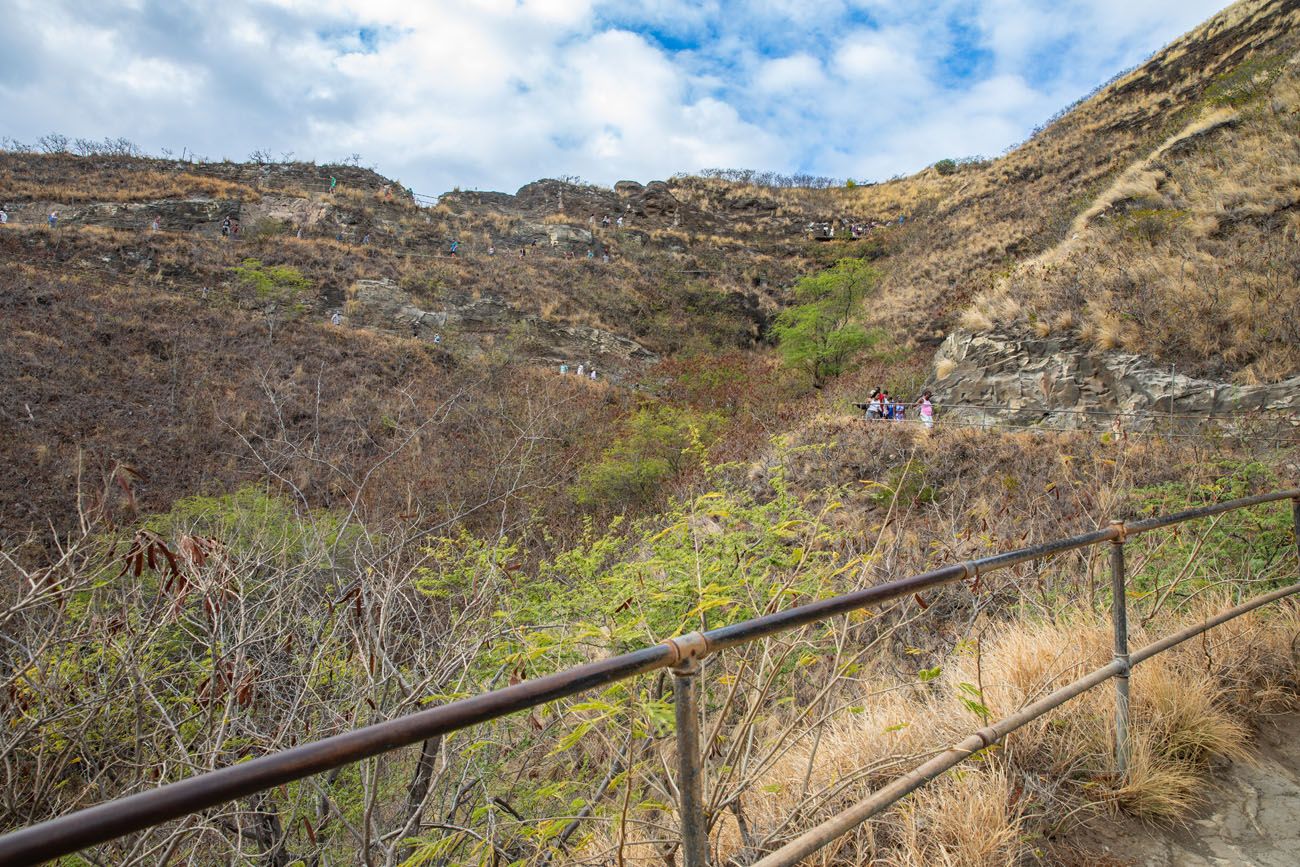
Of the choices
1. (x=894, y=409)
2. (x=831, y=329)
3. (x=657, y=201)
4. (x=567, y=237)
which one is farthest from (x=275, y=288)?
(x=657, y=201)

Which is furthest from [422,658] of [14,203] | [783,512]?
[14,203]

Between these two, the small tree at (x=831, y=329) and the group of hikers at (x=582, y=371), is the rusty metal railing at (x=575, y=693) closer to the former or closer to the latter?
the small tree at (x=831, y=329)

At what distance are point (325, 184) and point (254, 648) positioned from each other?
1547 inches

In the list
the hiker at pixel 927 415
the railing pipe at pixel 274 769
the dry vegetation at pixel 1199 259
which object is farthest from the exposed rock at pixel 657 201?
the railing pipe at pixel 274 769

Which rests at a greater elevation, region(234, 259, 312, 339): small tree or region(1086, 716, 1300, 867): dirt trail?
region(234, 259, 312, 339): small tree

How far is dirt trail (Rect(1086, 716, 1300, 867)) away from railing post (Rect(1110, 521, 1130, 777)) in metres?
0.25

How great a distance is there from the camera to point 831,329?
74.3 ft

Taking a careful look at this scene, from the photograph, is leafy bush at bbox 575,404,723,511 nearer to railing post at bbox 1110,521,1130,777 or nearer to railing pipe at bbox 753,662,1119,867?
railing post at bbox 1110,521,1130,777

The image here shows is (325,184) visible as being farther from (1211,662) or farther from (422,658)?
(1211,662)

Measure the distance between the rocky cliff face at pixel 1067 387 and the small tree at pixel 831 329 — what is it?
17.4ft

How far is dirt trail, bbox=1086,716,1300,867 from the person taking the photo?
219cm

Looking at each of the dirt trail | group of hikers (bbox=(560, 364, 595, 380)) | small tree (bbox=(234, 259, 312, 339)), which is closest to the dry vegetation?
the dirt trail

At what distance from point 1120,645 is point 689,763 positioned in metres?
2.11

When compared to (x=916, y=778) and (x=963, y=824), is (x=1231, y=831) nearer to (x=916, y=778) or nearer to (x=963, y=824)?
(x=963, y=824)
